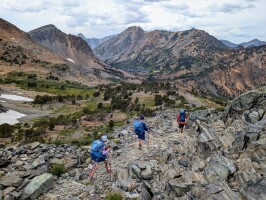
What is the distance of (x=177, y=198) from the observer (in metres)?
12.6

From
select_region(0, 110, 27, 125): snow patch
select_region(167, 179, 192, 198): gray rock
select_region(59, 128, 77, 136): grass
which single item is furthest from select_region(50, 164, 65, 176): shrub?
select_region(0, 110, 27, 125): snow patch

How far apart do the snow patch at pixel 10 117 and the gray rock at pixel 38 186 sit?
30.3 meters

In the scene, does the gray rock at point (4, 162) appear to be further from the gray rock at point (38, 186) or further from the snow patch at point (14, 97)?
the snow patch at point (14, 97)

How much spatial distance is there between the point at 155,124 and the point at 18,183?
17.8 metres

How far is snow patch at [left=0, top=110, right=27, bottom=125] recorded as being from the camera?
45.3 meters

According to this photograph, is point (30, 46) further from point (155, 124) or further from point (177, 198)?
point (177, 198)

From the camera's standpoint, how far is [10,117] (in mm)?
47875

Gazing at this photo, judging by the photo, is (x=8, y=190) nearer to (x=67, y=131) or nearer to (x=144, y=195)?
(x=144, y=195)

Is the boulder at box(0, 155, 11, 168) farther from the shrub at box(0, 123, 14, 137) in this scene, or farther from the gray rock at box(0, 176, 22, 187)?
the shrub at box(0, 123, 14, 137)

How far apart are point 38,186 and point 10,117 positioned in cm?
3490

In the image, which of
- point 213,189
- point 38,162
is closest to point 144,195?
point 213,189

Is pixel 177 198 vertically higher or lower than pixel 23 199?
higher

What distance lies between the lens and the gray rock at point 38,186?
15484 mm

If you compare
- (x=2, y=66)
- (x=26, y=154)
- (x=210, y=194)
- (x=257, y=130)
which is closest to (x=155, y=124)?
(x=26, y=154)
